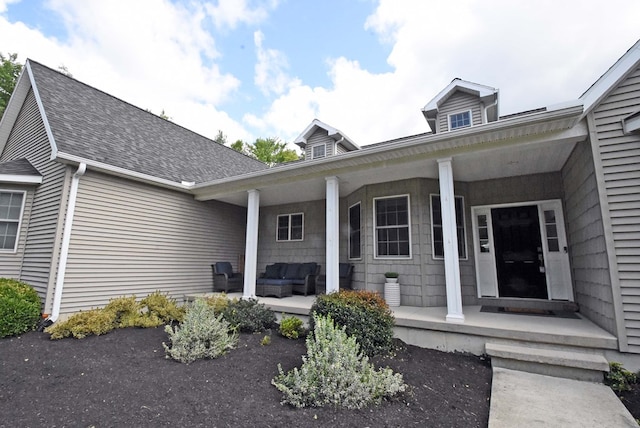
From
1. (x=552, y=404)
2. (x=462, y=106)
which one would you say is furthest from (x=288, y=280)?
(x=462, y=106)

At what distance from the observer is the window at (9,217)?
577cm

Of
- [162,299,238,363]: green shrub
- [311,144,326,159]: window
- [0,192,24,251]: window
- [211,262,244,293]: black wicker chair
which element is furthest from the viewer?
[311,144,326,159]: window

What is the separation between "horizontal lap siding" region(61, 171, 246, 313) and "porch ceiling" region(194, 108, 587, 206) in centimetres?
109

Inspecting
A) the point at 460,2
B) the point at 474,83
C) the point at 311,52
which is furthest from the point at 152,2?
the point at 474,83

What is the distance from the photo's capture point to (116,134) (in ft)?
22.7

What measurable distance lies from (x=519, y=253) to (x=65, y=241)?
817 centimetres

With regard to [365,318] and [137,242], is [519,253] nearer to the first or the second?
[365,318]

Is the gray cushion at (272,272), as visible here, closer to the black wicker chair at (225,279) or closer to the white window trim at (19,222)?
the black wicker chair at (225,279)

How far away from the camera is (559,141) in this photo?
3.82 m

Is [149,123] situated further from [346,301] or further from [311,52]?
[346,301]

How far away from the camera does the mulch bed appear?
7.67 ft

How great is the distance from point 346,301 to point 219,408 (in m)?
2.00

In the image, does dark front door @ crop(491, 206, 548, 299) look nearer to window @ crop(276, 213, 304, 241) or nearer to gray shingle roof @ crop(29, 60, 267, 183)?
window @ crop(276, 213, 304, 241)

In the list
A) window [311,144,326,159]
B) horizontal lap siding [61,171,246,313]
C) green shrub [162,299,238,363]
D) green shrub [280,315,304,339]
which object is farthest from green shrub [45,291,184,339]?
window [311,144,326,159]
